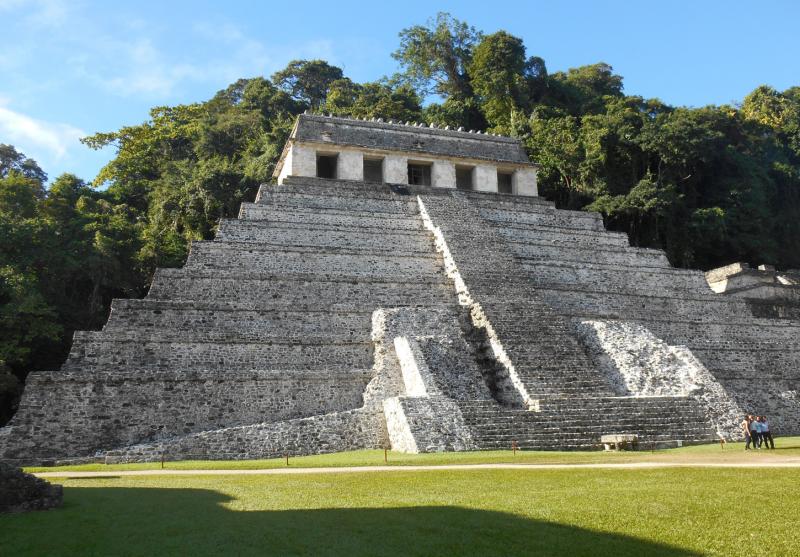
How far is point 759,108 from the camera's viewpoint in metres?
46.4

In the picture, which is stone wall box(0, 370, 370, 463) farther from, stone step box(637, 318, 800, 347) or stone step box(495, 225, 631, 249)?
stone step box(495, 225, 631, 249)

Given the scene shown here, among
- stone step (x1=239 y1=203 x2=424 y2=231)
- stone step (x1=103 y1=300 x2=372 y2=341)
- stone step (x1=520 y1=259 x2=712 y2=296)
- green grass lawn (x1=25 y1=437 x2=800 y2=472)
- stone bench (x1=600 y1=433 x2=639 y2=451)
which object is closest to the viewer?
green grass lawn (x1=25 y1=437 x2=800 y2=472)

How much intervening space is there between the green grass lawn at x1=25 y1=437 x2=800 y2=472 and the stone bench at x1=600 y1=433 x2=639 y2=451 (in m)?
0.24

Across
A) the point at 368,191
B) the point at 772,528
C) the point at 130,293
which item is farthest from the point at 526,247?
the point at 772,528

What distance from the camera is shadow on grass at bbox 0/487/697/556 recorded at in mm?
5086

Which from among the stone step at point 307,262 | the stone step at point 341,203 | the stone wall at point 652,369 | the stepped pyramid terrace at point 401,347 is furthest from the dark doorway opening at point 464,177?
the stone wall at point 652,369

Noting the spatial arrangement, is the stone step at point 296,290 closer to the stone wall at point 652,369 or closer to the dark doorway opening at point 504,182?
the stone wall at point 652,369

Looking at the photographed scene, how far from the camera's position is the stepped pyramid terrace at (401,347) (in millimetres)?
12914

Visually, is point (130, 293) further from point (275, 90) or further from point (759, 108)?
point (759, 108)

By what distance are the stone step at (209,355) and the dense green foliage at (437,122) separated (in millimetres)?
3385

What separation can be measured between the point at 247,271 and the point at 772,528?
14.6 meters

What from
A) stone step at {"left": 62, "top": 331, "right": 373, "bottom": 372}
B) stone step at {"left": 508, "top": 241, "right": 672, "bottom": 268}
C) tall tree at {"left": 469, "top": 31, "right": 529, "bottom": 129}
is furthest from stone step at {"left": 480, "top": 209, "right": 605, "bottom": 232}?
tall tree at {"left": 469, "top": 31, "right": 529, "bottom": 129}

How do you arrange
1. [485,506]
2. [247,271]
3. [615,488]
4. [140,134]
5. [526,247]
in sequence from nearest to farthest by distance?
[485,506] < [615,488] < [247,271] < [526,247] < [140,134]

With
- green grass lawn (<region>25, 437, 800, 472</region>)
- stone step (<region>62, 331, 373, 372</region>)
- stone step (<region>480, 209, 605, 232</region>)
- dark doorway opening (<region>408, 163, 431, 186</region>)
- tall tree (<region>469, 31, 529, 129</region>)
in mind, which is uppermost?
tall tree (<region>469, 31, 529, 129</region>)
